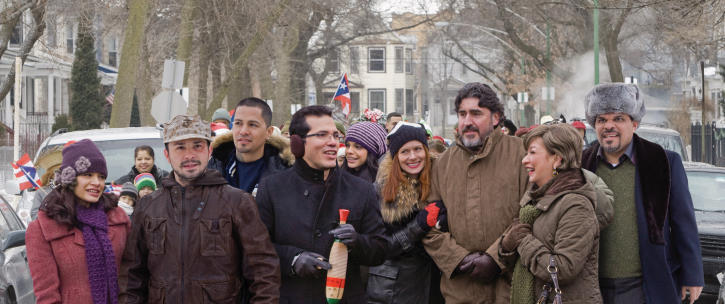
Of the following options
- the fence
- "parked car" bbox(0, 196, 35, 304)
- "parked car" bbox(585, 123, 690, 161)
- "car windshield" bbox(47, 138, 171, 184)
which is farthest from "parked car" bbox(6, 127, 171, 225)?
the fence

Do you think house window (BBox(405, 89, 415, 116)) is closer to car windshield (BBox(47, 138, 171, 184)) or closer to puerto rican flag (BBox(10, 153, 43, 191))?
puerto rican flag (BBox(10, 153, 43, 191))

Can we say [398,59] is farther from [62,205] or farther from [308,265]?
[308,265]

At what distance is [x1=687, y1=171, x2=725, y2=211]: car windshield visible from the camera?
36.5 ft

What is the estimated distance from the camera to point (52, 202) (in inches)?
209

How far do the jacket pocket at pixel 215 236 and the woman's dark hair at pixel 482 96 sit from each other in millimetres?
1751

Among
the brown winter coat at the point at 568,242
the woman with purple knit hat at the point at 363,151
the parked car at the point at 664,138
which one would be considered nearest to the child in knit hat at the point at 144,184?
the woman with purple knit hat at the point at 363,151

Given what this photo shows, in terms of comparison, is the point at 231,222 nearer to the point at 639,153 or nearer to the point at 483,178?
the point at 483,178

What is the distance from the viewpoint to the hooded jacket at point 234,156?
246 inches

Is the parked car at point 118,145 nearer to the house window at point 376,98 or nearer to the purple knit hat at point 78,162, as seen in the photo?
the purple knit hat at point 78,162

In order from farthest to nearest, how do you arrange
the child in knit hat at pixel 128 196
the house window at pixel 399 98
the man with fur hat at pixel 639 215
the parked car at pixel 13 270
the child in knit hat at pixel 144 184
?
the house window at pixel 399 98
the child in knit hat at pixel 144 184
the child in knit hat at pixel 128 196
the parked car at pixel 13 270
the man with fur hat at pixel 639 215

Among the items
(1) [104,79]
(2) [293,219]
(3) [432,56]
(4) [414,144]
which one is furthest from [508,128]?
(3) [432,56]

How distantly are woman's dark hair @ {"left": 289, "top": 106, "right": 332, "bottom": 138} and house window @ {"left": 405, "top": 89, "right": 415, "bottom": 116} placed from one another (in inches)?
3200

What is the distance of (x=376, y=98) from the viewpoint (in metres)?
85.6

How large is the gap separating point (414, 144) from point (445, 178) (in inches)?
12.8
